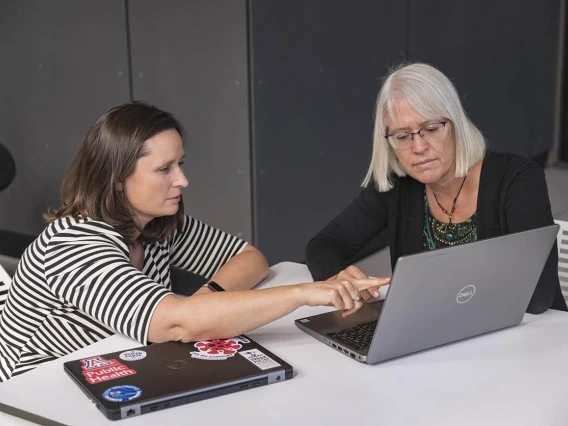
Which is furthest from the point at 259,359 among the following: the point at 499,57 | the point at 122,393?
the point at 499,57

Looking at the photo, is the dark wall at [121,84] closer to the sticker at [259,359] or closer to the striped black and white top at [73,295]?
the striped black and white top at [73,295]

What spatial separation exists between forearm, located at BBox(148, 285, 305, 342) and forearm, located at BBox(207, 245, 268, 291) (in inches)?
15.7

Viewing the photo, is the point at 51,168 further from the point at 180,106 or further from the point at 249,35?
the point at 249,35

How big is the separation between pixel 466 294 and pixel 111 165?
0.88 meters

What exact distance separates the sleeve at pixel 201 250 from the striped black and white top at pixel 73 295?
0.17 metres

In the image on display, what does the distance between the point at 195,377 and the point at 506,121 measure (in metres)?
5.23

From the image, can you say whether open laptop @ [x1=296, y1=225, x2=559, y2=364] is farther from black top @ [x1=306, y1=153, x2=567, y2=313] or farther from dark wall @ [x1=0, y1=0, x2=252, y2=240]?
dark wall @ [x1=0, y1=0, x2=252, y2=240]

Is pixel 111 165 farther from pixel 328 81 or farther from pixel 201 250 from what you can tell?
pixel 328 81

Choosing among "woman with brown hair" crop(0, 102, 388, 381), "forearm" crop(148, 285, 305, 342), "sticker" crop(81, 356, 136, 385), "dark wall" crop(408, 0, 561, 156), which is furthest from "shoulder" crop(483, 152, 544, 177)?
"dark wall" crop(408, 0, 561, 156)

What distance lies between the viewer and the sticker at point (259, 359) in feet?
5.07

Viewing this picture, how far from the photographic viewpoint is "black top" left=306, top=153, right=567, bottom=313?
2127 mm

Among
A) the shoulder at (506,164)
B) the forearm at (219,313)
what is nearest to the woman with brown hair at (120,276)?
the forearm at (219,313)

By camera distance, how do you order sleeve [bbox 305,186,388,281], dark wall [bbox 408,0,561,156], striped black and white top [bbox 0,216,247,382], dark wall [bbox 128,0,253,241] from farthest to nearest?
dark wall [bbox 408,0,561,156] < dark wall [bbox 128,0,253,241] < sleeve [bbox 305,186,388,281] < striped black and white top [bbox 0,216,247,382]

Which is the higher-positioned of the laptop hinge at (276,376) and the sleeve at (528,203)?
the sleeve at (528,203)
